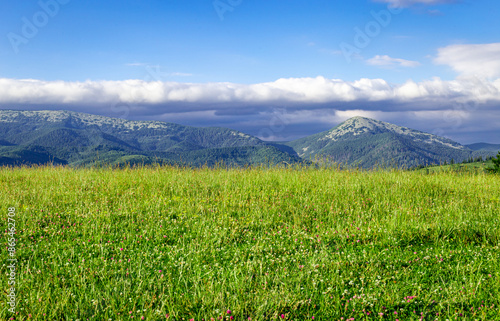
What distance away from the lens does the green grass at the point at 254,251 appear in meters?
4.82

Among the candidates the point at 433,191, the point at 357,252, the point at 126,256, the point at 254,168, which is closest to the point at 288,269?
the point at 357,252

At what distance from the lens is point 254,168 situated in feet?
49.6

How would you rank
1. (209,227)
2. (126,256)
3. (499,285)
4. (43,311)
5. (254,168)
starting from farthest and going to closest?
(254,168)
(209,227)
(126,256)
(499,285)
(43,311)

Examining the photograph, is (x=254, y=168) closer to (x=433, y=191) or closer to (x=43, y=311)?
(x=433, y=191)

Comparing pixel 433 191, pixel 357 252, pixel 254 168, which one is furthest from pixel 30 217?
pixel 433 191

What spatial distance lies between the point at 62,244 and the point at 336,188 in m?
8.22

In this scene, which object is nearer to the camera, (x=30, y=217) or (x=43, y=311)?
(x=43, y=311)

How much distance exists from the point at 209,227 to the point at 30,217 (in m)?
4.59

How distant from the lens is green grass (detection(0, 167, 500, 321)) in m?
4.82

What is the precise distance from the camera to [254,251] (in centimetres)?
663

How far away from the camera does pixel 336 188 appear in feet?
37.0

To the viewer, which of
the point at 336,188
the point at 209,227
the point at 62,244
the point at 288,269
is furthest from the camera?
the point at 336,188

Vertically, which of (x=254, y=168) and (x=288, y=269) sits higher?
(x=254, y=168)

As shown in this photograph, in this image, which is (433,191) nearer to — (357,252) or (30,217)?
(357,252)
